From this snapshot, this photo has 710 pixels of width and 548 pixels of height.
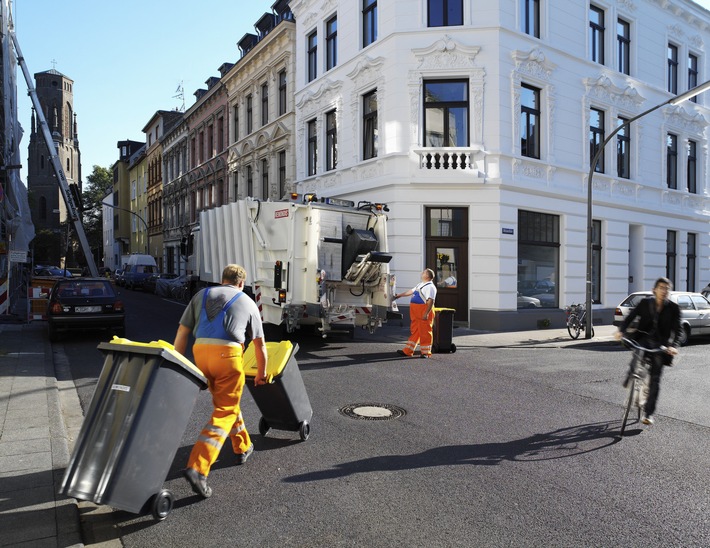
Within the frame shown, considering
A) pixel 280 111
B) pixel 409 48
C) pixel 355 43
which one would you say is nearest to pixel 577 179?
pixel 409 48

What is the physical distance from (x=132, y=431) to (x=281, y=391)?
1.78m

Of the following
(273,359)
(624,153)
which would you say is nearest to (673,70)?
(624,153)

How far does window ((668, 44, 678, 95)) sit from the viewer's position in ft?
75.9

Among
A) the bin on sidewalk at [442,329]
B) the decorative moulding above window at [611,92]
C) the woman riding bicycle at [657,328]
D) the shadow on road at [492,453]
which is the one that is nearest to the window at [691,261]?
the decorative moulding above window at [611,92]

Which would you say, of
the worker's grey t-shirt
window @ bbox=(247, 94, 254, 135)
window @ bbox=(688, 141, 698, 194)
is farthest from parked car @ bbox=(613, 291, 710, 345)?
window @ bbox=(247, 94, 254, 135)

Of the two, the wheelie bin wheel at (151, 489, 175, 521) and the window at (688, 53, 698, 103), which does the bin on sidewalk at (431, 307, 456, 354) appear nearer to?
the wheelie bin wheel at (151, 489, 175, 521)

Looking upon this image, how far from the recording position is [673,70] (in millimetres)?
23250

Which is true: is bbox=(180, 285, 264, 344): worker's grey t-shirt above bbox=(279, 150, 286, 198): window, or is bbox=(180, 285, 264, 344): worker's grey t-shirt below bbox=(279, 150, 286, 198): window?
below

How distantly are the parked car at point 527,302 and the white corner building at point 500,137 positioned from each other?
2.5 inches

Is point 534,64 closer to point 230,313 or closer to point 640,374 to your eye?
point 640,374

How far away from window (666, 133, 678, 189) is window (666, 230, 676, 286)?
2022 mm

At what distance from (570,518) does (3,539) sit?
3.67 m

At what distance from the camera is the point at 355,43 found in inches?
746

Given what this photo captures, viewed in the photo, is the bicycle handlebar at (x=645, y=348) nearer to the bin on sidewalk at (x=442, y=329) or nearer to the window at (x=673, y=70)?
the bin on sidewalk at (x=442, y=329)
